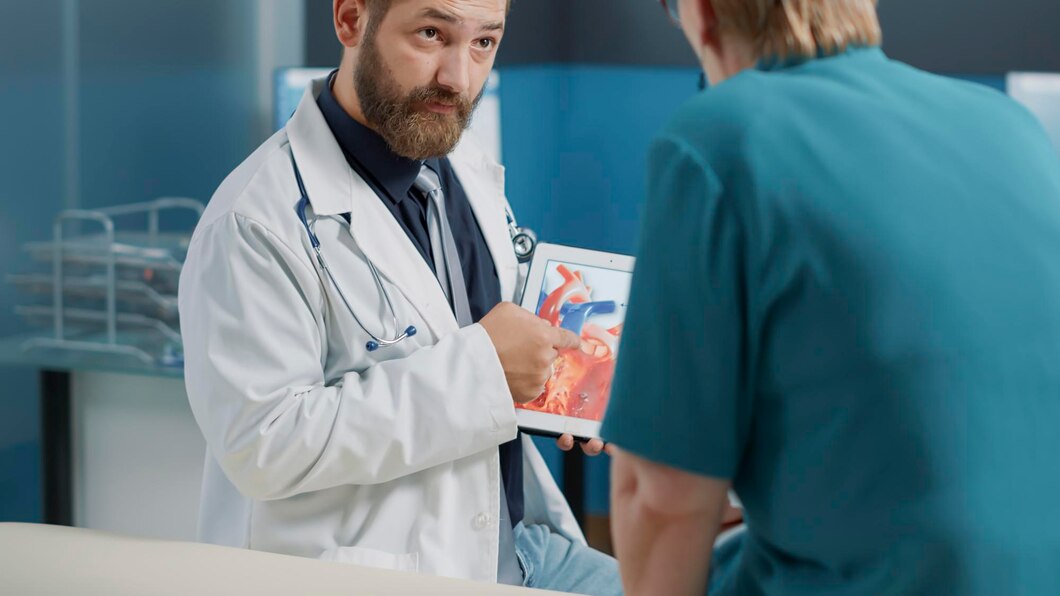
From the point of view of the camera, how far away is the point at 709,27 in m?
0.90

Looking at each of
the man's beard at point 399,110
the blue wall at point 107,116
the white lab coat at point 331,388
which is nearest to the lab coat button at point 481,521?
the white lab coat at point 331,388

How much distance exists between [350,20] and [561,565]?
852 mm

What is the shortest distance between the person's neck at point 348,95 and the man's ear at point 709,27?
2.70 ft

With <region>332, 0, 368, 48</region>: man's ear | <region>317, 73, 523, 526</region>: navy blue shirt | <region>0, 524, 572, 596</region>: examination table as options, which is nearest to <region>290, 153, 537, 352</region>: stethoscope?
<region>317, 73, 523, 526</region>: navy blue shirt

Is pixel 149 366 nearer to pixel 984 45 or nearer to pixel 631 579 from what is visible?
pixel 631 579

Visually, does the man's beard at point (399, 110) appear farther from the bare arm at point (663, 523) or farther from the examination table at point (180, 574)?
the bare arm at point (663, 523)

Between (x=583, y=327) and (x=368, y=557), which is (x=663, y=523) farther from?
(x=583, y=327)

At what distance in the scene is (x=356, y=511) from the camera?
146 cm

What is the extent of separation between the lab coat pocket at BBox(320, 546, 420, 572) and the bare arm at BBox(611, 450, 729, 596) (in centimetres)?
59

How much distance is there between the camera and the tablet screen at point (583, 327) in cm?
167

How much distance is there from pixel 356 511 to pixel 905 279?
2.88 ft

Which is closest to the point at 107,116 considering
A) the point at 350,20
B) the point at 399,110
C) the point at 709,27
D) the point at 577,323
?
the point at 350,20

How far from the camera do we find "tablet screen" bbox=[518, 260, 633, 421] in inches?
65.7

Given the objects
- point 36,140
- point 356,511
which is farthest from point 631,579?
point 36,140
